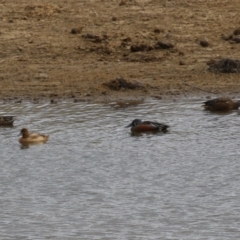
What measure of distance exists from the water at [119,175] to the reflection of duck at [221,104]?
98 mm

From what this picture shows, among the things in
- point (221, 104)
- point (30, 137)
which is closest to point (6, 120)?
point (30, 137)

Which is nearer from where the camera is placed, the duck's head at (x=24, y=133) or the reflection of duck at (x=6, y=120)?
the duck's head at (x=24, y=133)

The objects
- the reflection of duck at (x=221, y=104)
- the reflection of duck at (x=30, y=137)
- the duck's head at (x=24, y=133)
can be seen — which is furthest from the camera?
the reflection of duck at (x=221, y=104)

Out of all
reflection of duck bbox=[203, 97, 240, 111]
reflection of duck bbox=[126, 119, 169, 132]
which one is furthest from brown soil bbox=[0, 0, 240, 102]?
reflection of duck bbox=[126, 119, 169, 132]

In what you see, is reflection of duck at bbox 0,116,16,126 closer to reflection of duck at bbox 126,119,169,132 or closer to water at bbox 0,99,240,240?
water at bbox 0,99,240,240

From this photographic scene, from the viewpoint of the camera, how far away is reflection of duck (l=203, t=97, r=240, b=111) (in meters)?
11.8

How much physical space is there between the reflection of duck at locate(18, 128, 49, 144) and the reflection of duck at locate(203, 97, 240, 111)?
6.93 ft

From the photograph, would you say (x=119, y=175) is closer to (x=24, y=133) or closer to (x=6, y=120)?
(x=24, y=133)

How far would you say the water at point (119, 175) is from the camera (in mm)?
8281

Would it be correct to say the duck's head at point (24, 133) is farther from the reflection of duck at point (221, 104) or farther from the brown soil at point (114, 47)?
the reflection of duck at point (221, 104)

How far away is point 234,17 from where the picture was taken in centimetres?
1554

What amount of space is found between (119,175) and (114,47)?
5029mm

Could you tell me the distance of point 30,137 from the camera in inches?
417

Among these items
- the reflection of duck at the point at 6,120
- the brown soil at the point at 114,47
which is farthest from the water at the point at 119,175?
the brown soil at the point at 114,47
